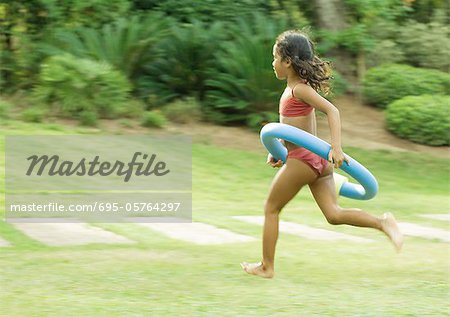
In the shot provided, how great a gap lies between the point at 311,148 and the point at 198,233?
2.50m

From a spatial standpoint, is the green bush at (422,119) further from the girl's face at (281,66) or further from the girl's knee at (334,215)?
the girl's face at (281,66)

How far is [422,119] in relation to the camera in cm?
1480

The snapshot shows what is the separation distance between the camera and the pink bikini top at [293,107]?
5746mm

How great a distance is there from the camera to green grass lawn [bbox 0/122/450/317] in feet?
16.1

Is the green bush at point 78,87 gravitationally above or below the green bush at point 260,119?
above

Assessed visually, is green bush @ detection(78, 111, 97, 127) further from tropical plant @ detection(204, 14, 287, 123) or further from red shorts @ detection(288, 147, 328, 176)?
red shorts @ detection(288, 147, 328, 176)

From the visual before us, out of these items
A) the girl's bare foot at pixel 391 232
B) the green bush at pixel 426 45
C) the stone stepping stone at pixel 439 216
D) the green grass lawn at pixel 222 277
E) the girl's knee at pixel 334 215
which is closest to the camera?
the green grass lawn at pixel 222 277

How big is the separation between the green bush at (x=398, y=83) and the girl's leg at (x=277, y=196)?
1055 cm

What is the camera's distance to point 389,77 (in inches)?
633

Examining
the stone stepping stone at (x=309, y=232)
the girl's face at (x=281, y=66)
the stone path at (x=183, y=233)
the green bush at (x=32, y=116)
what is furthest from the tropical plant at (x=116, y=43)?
the girl's face at (x=281, y=66)

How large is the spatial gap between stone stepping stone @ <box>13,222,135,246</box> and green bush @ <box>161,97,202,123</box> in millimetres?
6478

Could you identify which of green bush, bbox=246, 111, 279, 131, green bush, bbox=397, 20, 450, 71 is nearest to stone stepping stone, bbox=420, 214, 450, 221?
green bush, bbox=246, 111, 279, 131

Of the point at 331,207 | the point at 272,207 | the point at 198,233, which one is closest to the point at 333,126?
the point at 331,207

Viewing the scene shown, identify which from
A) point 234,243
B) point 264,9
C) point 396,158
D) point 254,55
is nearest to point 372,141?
point 396,158
